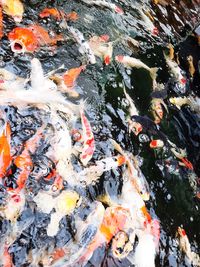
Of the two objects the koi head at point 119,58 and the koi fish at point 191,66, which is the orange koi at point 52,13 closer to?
the koi head at point 119,58

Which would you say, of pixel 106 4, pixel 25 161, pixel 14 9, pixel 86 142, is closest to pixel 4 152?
pixel 25 161

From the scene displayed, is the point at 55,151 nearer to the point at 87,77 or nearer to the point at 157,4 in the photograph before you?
the point at 87,77

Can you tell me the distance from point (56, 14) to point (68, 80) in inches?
49.3

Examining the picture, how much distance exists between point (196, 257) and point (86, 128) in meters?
1.96

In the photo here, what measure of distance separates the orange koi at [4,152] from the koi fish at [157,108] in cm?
208

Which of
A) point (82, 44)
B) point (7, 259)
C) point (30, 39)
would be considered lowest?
point (7, 259)

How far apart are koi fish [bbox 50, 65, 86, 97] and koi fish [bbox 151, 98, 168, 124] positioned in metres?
1.13

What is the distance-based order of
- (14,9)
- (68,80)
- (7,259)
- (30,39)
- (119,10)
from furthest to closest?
1. (119,10)
2. (14,9)
3. (30,39)
4. (68,80)
5. (7,259)

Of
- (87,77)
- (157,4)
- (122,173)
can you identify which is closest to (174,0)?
(157,4)

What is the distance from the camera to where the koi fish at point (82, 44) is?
18.1 ft

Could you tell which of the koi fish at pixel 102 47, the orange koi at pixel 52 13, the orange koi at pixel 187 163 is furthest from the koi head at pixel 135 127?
the orange koi at pixel 52 13

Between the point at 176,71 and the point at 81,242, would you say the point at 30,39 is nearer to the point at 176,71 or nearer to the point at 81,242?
the point at 176,71

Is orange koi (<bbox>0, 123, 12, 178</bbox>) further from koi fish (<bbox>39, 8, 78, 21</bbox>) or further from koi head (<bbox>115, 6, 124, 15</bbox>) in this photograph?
koi head (<bbox>115, 6, 124, 15</bbox>)

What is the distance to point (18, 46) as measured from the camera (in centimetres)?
511
